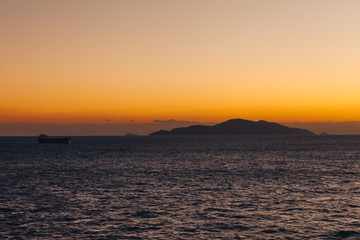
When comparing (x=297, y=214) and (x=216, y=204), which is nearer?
(x=297, y=214)

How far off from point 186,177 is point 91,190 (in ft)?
68.6

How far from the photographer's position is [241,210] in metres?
39.1

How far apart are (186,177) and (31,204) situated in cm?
3190

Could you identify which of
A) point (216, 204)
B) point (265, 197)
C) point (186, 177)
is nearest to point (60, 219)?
point (216, 204)

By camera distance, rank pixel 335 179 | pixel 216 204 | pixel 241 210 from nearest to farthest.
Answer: pixel 241 210 < pixel 216 204 < pixel 335 179

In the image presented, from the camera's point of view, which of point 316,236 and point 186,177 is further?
point 186,177

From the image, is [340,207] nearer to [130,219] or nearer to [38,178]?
[130,219]

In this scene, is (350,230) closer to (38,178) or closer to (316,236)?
(316,236)

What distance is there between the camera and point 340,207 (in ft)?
133

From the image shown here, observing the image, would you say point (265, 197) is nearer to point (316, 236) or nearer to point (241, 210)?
point (241, 210)

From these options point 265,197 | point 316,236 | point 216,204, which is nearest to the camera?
point 316,236

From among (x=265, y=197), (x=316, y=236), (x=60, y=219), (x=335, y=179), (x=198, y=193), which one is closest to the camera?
(x=316, y=236)

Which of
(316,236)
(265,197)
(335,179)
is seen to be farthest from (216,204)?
(335,179)

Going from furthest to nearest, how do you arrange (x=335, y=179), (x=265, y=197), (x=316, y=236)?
(x=335, y=179) → (x=265, y=197) → (x=316, y=236)
